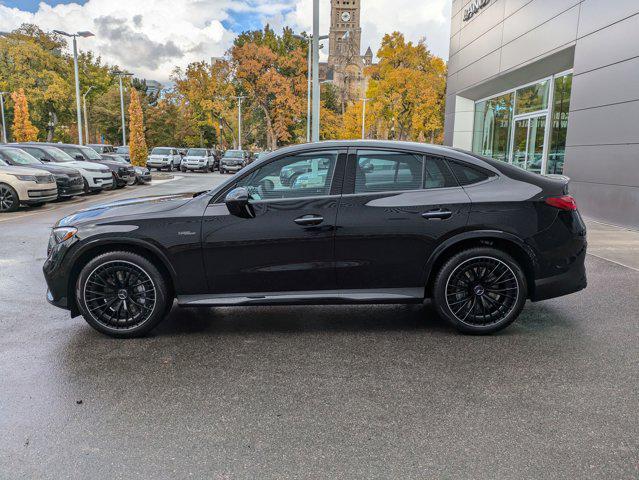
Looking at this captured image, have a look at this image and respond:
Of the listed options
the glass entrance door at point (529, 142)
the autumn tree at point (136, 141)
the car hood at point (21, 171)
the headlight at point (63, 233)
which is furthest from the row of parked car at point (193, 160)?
the headlight at point (63, 233)

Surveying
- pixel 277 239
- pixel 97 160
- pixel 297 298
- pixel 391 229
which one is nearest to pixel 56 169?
pixel 97 160

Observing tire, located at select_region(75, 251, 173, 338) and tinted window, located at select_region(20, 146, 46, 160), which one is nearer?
tire, located at select_region(75, 251, 173, 338)

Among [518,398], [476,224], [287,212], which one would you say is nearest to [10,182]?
[287,212]

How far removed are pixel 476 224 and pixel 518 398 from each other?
5.14ft

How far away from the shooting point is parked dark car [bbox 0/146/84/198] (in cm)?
1502

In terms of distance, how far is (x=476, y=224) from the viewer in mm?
4504

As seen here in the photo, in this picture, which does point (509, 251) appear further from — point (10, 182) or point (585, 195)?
point (10, 182)

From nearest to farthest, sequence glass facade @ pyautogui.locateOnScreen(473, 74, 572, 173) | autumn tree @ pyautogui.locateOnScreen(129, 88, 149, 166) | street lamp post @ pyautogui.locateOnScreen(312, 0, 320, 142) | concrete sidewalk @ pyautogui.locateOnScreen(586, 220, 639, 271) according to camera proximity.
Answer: concrete sidewalk @ pyautogui.locateOnScreen(586, 220, 639, 271) < glass facade @ pyautogui.locateOnScreen(473, 74, 572, 173) < street lamp post @ pyautogui.locateOnScreen(312, 0, 320, 142) < autumn tree @ pyautogui.locateOnScreen(129, 88, 149, 166)

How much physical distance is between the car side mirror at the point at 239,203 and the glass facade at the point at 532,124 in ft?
43.0

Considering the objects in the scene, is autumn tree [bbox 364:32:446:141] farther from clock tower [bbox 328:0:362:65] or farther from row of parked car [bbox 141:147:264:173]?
clock tower [bbox 328:0:362:65]

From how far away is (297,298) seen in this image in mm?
4562

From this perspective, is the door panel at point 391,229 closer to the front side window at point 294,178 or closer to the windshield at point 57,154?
the front side window at point 294,178

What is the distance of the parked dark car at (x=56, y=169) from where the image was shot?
15.0 meters

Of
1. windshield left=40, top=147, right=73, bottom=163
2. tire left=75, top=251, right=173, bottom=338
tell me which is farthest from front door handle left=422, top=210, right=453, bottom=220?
windshield left=40, top=147, right=73, bottom=163
